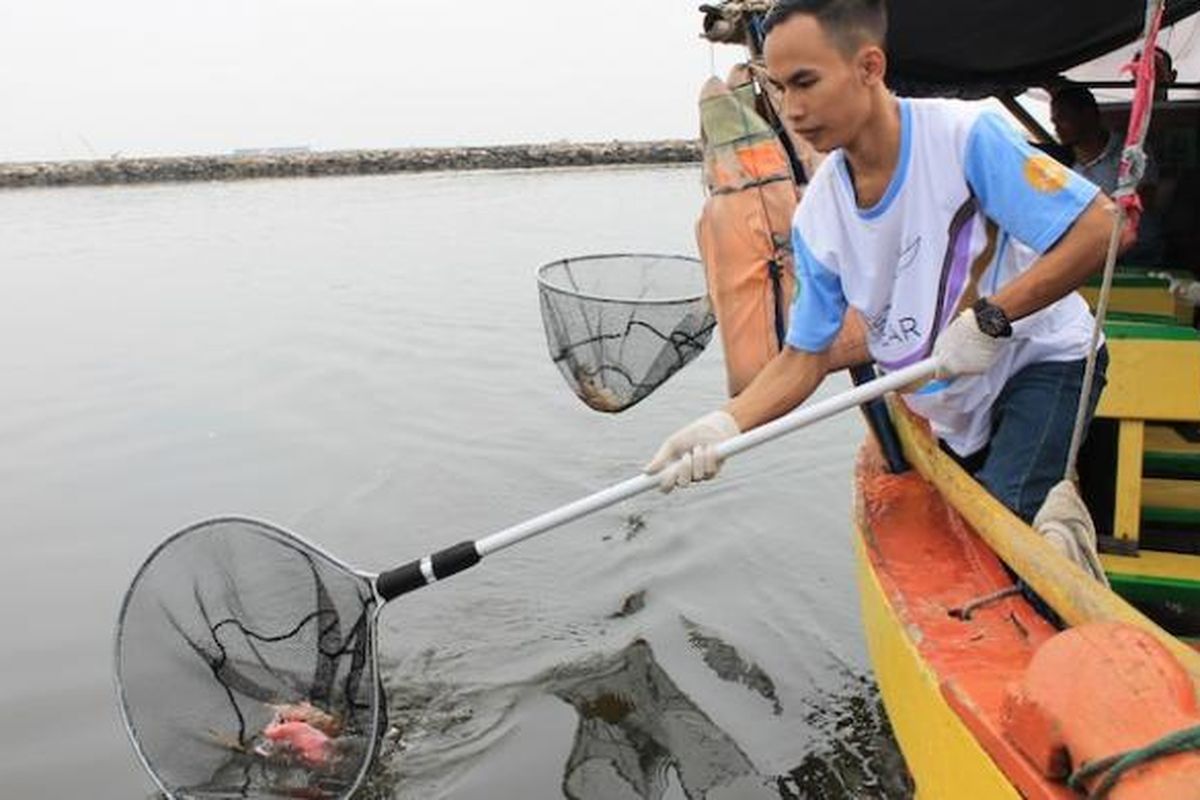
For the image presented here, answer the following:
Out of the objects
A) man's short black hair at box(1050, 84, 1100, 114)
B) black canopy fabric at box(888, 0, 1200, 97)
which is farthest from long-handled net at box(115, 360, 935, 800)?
man's short black hair at box(1050, 84, 1100, 114)

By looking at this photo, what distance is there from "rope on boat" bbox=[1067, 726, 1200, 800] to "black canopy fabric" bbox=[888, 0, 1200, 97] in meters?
4.02

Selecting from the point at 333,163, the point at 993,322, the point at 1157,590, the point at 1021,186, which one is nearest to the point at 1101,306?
the point at 993,322

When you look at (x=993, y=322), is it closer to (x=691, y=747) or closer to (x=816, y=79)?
(x=816, y=79)

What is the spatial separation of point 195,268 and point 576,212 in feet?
44.8

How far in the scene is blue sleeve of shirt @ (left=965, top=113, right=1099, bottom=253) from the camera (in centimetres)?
281

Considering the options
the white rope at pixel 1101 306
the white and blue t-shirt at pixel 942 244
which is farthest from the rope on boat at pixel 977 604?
the white and blue t-shirt at pixel 942 244

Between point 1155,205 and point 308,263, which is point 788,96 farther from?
point 308,263

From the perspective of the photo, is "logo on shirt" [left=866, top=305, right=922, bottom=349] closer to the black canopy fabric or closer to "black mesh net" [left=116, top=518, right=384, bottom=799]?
"black mesh net" [left=116, top=518, right=384, bottom=799]

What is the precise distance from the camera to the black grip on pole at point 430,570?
359 centimetres

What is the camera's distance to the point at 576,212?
106 feet

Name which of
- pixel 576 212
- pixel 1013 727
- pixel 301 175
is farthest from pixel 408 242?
pixel 301 175

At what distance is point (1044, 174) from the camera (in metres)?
2.84

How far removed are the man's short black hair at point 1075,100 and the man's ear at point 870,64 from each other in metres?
3.85

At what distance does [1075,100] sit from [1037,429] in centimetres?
391
